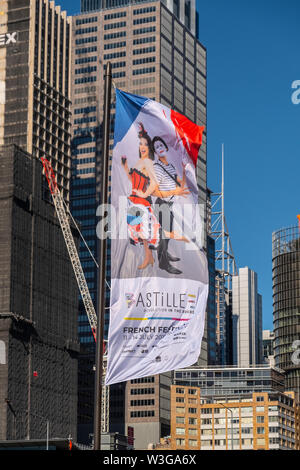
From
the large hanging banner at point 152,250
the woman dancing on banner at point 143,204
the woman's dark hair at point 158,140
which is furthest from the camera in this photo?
the woman's dark hair at point 158,140

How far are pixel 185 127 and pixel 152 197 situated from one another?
9.04 ft

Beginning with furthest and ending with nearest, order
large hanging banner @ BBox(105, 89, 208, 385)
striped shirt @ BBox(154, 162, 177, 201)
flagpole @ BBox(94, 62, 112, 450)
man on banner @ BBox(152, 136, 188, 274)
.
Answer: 1. striped shirt @ BBox(154, 162, 177, 201)
2. man on banner @ BBox(152, 136, 188, 274)
3. large hanging banner @ BBox(105, 89, 208, 385)
4. flagpole @ BBox(94, 62, 112, 450)

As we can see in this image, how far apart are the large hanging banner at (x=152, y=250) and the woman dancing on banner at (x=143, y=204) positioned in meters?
0.03

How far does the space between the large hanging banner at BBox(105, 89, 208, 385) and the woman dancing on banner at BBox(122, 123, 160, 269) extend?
3 cm

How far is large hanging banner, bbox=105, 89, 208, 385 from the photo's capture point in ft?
84.1

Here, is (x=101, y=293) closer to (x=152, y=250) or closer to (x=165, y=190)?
(x=152, y=250)

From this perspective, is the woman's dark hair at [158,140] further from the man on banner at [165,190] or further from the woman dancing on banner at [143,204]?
the woman dancing on banner at [143,204]

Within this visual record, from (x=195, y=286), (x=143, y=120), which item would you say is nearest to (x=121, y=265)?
(x=195, y=286)

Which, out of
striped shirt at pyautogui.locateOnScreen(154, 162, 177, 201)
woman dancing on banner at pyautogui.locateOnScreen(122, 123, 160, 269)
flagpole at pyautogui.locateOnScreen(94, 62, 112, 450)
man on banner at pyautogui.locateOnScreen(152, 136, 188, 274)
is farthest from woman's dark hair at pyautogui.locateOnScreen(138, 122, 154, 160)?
flagpole at pyautogui.locateOnScreen(94, 62, 112, 450)

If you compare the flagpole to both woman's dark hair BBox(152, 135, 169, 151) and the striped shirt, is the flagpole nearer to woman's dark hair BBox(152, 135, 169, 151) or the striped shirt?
the striped shirt

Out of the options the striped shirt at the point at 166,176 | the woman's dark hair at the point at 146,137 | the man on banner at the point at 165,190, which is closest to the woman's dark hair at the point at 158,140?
the man on banner at the point at 165,190

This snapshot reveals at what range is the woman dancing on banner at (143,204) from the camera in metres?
26.0

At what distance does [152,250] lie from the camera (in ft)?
85.9

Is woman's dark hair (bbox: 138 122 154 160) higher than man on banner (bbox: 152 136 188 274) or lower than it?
higher
